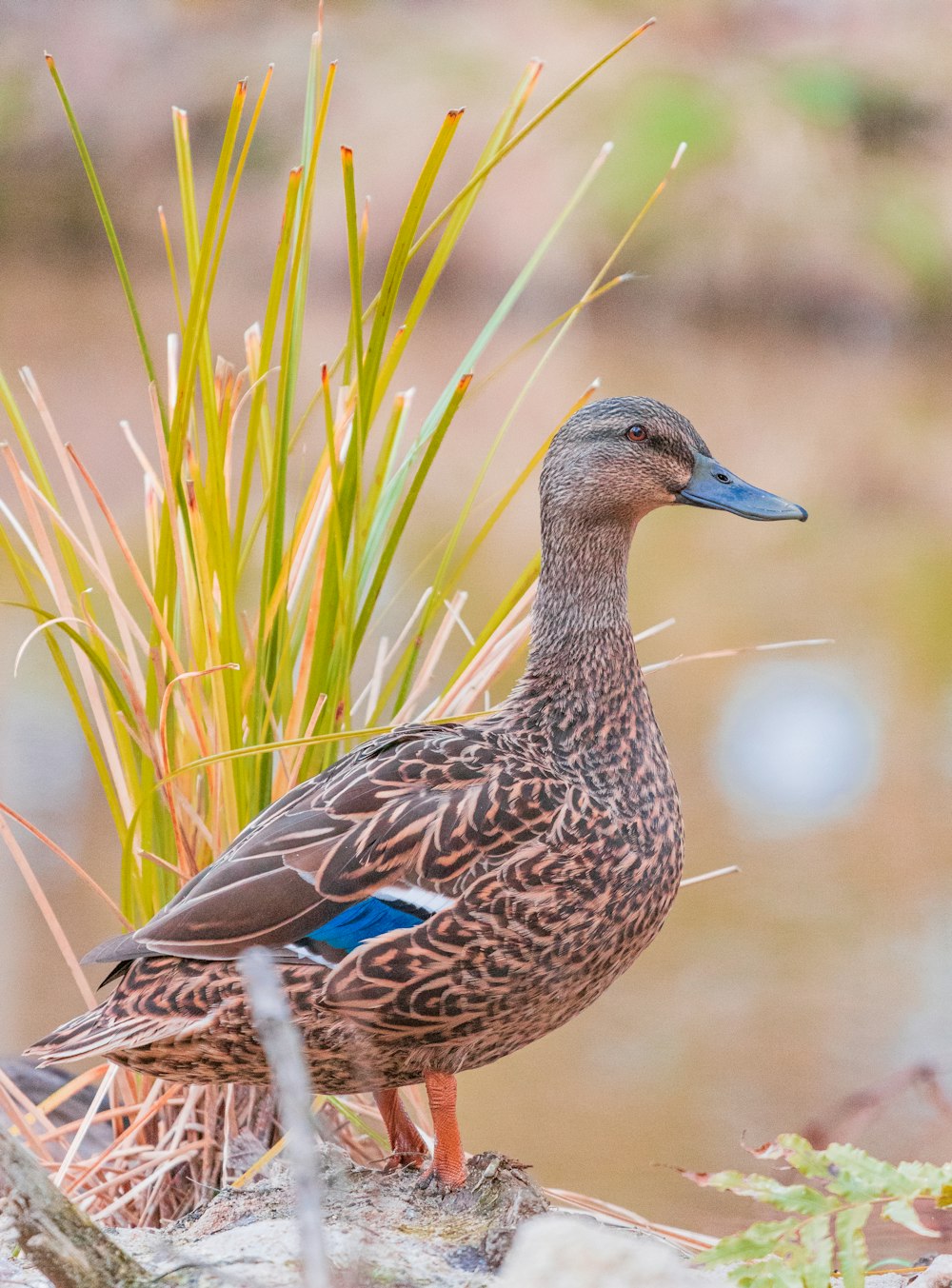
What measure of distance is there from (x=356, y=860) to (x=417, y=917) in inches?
3.3

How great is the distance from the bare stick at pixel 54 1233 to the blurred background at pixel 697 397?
673 mm

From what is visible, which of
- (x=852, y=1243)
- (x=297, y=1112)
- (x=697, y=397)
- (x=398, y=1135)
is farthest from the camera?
(x=697, y=397)

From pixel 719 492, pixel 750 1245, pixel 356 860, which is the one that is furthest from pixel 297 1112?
pixel 719 492

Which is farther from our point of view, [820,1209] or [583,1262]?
[820,1209]

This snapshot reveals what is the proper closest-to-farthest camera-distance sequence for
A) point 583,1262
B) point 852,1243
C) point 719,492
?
1. point 583,1262
2. point 852,1243
3. point 719,492

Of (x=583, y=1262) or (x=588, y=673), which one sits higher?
(x=588, y=673)

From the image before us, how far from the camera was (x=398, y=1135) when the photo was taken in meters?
1.76

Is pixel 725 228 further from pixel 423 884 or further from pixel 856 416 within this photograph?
pixel 423 884

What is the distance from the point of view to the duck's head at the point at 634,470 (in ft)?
5.96

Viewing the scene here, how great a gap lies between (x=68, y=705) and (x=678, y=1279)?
3.88m

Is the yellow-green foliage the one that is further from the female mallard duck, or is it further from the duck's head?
the duck's head

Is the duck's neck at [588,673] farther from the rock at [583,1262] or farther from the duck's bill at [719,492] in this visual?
the rock at [583,1262]

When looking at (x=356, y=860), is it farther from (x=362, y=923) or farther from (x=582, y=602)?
(x=582, y=602)

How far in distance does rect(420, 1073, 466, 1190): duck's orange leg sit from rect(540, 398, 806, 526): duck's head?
2.18ft
